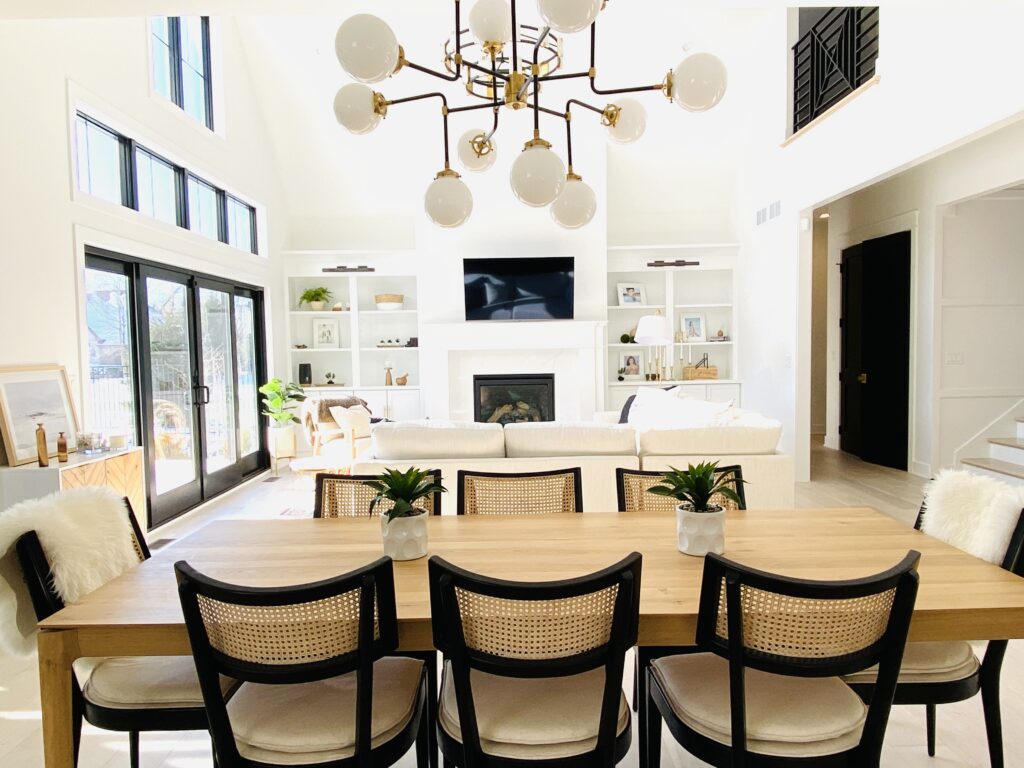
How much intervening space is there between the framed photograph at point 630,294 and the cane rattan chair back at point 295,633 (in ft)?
23.2

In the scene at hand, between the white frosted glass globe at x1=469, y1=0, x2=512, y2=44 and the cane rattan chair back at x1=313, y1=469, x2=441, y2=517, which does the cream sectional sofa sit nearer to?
the cane rattan chair back at x1=313, y1=469, x2=441, y2=517

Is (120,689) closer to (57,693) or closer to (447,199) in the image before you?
(57,693)

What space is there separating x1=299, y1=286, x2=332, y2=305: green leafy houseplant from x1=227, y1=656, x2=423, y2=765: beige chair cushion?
22.0 ft

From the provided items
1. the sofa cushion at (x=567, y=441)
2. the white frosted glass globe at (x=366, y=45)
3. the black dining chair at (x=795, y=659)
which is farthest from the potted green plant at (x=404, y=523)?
the sofa cushion at (x=567, y=441)

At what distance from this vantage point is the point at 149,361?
4.68 m

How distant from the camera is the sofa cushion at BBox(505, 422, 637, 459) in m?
3.79

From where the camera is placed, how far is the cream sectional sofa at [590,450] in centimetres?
372

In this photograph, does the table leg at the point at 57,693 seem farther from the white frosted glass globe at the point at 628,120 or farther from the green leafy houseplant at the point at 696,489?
the white frosted glass globe at the point at 628,120

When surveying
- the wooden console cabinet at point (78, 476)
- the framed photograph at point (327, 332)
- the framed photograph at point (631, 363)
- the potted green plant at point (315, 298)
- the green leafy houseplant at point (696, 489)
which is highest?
the potted green plant at point (315, 298)

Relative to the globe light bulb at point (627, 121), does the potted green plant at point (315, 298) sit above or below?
below

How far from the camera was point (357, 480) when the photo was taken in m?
2.32

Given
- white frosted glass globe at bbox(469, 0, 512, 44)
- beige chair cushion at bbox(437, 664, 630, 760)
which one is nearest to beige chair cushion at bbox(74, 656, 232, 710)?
beige chair cushion at bbox(437, 664, 630, 760)

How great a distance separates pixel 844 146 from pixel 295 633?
560 centimetres

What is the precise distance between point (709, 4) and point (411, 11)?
1.27 meters
